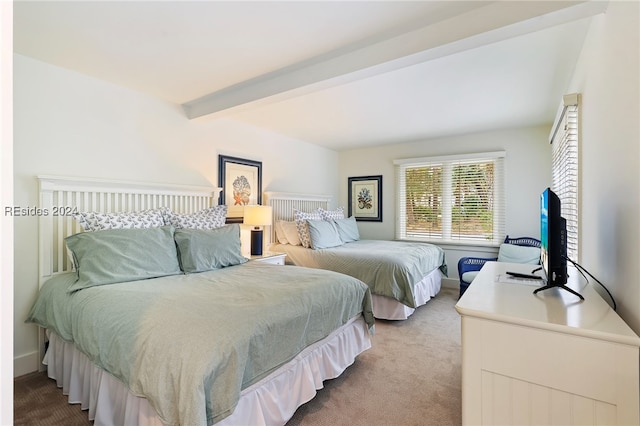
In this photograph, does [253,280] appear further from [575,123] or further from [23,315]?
[575,123]

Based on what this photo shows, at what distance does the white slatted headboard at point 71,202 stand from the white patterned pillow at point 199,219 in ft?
1.12

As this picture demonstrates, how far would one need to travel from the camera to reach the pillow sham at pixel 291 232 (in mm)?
4129

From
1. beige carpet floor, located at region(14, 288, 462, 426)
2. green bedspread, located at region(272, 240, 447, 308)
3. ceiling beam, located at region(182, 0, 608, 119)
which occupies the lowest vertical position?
beige carpet floor, located at region(14, 288, 462, 426)

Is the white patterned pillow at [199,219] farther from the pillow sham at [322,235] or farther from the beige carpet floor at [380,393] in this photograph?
the beige carpet floor at [380,393]

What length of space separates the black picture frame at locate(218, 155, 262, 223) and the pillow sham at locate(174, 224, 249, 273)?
1.01 m

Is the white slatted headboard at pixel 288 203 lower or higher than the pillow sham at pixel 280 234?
higher

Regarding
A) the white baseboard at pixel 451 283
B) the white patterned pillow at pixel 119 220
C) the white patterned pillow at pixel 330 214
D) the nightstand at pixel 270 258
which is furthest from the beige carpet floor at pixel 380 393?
the white patterned pillow at pixel 330 214

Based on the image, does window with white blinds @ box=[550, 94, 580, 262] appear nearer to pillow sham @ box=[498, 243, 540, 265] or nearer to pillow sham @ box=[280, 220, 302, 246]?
pillow sham @ box=[498, 243, 540, 265]

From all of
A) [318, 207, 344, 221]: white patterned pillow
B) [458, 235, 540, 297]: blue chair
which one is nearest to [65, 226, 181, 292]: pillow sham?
[318, 207, 344, 221]: white patterned pillow

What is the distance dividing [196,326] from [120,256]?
112 cm

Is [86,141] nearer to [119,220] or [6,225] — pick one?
[119,220]

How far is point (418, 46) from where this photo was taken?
6.05 ft

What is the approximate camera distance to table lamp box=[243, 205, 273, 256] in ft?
11.7

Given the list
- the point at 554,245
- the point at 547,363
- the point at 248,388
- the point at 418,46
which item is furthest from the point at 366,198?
the point at 547,363
